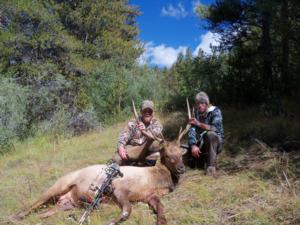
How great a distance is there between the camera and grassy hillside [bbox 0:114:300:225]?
5.03 meters

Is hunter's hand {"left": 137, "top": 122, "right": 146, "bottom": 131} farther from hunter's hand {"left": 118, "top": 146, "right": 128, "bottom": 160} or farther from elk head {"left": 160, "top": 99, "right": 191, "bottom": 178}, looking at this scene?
elk head {"left": 160, "top": 99, "right": 191, "bottom": 178}

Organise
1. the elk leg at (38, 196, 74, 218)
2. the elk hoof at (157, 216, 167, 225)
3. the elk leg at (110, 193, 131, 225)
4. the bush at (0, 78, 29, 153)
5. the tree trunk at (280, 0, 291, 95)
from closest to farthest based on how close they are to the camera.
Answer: the elk hoof at (157, 216, 167, 225) → the elk leg at (110, 193, 131, 225) → the elk leg at (38, 196, 74, 218) → the tree trunk at (280, 0, 291, 95) → the bush at (0, 78, 29, 153)

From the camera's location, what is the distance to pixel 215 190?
599 centimetres

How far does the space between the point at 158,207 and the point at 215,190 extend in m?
1.00

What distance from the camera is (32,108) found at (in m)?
14.7

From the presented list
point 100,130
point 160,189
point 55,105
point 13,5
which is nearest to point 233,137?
point 160,189

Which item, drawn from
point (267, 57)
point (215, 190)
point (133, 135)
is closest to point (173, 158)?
point (215, 190)

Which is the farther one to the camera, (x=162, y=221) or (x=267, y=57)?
(x=267, y=57)

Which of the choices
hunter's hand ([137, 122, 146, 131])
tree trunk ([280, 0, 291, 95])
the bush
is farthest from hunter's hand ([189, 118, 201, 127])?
the bush

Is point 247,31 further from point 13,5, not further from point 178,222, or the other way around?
point 13,5

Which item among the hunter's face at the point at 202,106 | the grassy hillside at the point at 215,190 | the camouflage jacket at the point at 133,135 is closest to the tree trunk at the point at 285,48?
the grassy hillside at the point at 215,190

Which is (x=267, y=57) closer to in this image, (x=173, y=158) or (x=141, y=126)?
(x=141, y=126)

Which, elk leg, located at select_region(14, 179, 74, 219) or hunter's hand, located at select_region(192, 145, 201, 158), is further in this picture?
hunter's hand, located at select_region(192, 145, 201, 158)

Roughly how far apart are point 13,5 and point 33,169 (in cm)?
1084
